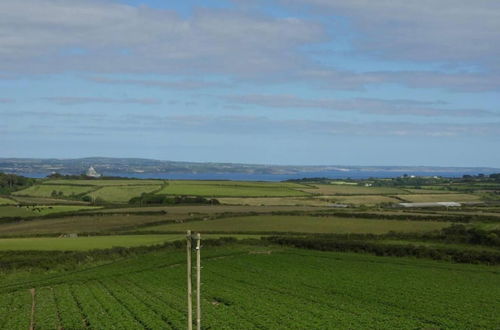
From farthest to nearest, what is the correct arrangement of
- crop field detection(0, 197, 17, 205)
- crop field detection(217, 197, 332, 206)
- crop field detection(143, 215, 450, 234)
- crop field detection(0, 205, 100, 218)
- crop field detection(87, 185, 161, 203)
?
crop field detection(87, 185, 161, 203)
crop field detection(217, 197, 332, 206)
crop field detection(0, 197, 17, 205)
crop field detection(0, 205, 100, 218)
crop field detection(143, 215, 450, 234)

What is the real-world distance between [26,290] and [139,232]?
30396 mm

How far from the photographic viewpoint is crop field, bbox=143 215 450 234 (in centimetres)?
6525

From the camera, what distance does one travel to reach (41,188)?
403 feet

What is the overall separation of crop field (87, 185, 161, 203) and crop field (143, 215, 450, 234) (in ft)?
135

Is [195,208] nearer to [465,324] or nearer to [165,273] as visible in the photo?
[165,273]

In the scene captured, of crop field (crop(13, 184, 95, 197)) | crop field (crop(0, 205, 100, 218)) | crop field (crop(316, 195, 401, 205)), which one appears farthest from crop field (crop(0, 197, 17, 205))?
crop field (crop(316, 195, 401, 205))

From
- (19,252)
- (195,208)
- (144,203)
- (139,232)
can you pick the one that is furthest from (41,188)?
(19,252)

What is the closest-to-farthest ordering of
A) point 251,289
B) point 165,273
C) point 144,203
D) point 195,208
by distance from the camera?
1. point 251,289
2. point 165,273
3. point 195,208
4. point 144,203

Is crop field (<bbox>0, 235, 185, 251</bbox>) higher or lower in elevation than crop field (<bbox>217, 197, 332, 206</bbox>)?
lower

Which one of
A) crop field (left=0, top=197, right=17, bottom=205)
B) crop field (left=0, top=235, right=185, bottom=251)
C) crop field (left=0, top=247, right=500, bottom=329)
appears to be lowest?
crop field (left=0, top=235, right=185, bottom=251)

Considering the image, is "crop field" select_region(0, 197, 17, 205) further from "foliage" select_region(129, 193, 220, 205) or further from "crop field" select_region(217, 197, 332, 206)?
"crop field" select_region(217, 197, 332, 206)

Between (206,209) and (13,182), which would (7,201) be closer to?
(206,209)

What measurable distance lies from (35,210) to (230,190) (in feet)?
154

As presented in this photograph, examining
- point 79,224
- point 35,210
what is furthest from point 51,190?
point 79,224
